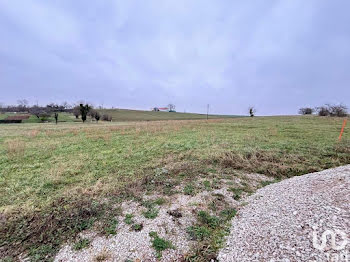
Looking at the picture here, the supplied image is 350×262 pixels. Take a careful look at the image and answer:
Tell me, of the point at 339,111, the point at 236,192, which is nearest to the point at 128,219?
the point at 236,192

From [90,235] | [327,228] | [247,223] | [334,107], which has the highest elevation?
[334,107]

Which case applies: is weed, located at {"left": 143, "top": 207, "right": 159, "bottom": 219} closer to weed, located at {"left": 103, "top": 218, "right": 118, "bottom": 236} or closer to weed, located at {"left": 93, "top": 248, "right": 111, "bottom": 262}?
weed, located at {"left": 103, "top": 218, "right": 118, "bottom": 236}

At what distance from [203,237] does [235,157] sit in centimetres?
515

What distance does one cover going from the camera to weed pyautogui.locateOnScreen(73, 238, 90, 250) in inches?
115

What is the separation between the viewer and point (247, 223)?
11.0 ft

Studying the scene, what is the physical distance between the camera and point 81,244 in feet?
9.84

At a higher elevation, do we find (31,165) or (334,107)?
(334,107)

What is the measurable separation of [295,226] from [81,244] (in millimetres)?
4055

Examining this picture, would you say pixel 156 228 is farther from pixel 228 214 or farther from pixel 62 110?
pixel 62 110

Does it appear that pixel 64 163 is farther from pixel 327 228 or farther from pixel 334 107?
pixel 334 107

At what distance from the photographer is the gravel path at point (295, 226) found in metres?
2.43

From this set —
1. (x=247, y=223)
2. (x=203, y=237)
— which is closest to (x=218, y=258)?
(x=203, y=237)

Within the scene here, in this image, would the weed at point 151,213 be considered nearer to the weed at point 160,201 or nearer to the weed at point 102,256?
the weed at point 160,201

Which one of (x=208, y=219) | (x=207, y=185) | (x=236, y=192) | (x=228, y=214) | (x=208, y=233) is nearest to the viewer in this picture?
(x=208, y=233)
